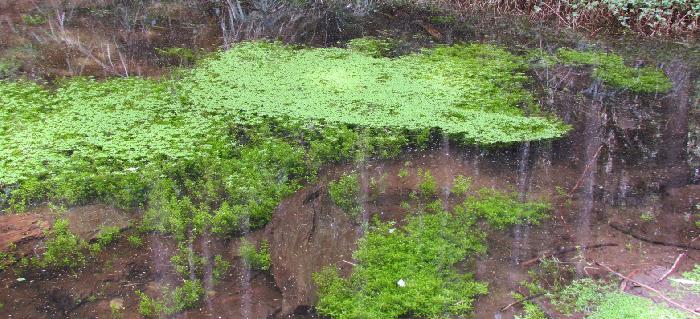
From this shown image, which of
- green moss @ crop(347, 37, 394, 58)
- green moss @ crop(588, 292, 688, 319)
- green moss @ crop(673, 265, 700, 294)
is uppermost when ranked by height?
green moss @ crop(347, 37, 394, 58)

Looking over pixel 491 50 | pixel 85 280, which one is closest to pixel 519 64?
pixel 491 50

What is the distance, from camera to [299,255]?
3.05 metres

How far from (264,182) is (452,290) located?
56.5 inches

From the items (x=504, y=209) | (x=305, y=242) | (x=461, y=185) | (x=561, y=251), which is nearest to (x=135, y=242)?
(x=305, y=242)

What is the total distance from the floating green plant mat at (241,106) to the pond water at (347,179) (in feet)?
0.06

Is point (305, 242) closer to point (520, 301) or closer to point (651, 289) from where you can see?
point (520, 301)

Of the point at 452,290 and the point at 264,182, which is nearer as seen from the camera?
the point at 452,290

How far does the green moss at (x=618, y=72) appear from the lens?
5.05 metres

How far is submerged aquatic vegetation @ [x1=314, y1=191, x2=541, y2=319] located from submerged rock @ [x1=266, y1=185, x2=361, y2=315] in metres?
0.07

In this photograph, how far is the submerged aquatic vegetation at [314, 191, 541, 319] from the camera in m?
2.70

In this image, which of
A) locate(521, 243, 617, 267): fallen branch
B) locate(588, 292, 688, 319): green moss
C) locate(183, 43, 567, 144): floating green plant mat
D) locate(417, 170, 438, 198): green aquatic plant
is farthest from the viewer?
locate(183, 43, 567, 144): floating green plant mat

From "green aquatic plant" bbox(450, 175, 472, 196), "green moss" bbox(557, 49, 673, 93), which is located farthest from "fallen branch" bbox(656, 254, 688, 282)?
"green moss" bbox(557, 49, 673, 93)

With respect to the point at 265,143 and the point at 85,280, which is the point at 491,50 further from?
the point at 85,280

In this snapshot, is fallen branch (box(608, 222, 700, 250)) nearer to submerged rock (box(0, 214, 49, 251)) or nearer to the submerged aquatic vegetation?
the submerged aquatic vegetation
